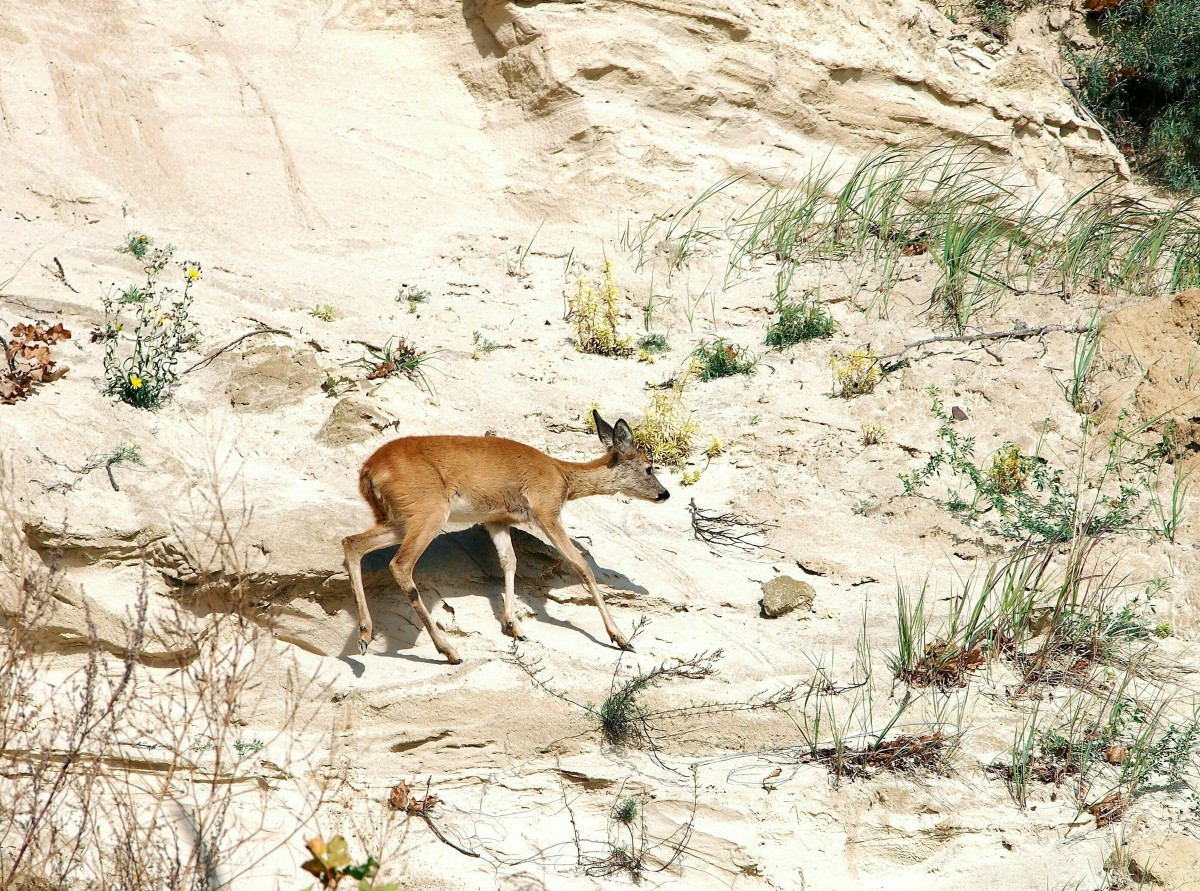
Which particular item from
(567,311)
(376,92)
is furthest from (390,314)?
(376,92)

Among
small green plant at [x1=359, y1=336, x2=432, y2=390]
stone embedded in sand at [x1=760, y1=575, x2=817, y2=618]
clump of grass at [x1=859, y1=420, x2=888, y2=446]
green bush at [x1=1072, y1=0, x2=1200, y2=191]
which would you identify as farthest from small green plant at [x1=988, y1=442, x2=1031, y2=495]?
green bush at [x1=1072, y1=0, x2=1200, y2=191]

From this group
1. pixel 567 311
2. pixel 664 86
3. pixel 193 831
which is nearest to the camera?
pixel 193 831

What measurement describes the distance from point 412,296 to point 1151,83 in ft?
30.5

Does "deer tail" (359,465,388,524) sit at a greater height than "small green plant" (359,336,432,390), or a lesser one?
greater

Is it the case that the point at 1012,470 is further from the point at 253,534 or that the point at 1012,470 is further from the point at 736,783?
the point at 253,534

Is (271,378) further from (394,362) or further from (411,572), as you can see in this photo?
(411,572)

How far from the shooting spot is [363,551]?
688 cm

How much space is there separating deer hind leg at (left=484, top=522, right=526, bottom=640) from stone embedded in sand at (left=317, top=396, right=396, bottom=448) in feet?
3.76

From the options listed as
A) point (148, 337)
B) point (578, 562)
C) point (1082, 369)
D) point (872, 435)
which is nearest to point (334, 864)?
point (578, 562)

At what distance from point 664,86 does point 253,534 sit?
6.98 m

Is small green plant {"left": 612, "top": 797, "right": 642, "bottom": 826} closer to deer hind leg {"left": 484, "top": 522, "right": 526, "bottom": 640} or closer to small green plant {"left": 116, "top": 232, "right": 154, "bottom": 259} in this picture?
deer hind leg {"left": 484, "top": 522, "right": 526, "bottom": 640}

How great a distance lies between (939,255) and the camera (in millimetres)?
11031

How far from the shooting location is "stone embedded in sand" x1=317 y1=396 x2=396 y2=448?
8.05m

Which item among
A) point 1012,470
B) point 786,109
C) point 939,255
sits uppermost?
point 786,109
